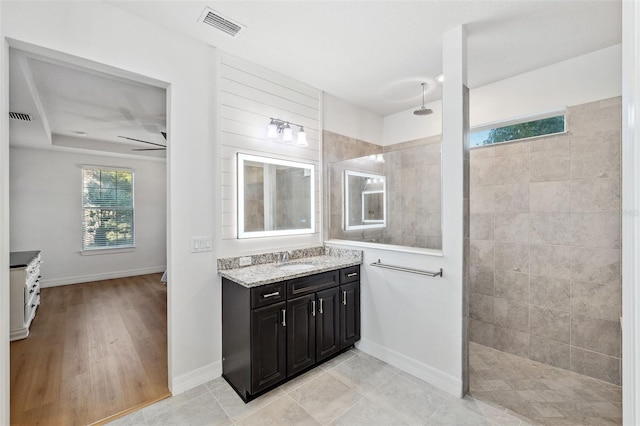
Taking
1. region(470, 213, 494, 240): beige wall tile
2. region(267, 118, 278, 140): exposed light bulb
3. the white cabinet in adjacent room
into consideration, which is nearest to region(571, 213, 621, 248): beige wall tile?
region(470, 213, 494, 240): beige wall tile

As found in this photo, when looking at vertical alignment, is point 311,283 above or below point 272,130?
below

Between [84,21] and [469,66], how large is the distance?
122 inches

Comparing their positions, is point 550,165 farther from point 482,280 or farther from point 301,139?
point 301,139

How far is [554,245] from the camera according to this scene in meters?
2.58

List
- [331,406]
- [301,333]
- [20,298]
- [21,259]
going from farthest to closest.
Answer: [21,259] < [20,298] < [301,333] < [331,406]

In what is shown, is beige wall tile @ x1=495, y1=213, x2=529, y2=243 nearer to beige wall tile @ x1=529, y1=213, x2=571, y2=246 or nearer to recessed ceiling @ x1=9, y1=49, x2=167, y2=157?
beige wall tile @ x1=529, y1=213, x2=571, y2=246

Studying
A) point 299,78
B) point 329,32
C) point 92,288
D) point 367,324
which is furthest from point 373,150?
point 92,288

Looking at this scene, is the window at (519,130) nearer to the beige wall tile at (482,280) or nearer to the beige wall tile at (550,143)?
the beige wall tile at (550,143)

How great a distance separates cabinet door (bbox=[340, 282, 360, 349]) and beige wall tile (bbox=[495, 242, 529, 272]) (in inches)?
59.4

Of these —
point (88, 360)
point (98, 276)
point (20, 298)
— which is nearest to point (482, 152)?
point (88, 360)

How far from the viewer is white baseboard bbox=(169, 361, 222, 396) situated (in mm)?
2156

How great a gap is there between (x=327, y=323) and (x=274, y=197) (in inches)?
51.7

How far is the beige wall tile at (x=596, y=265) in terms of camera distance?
229cm
